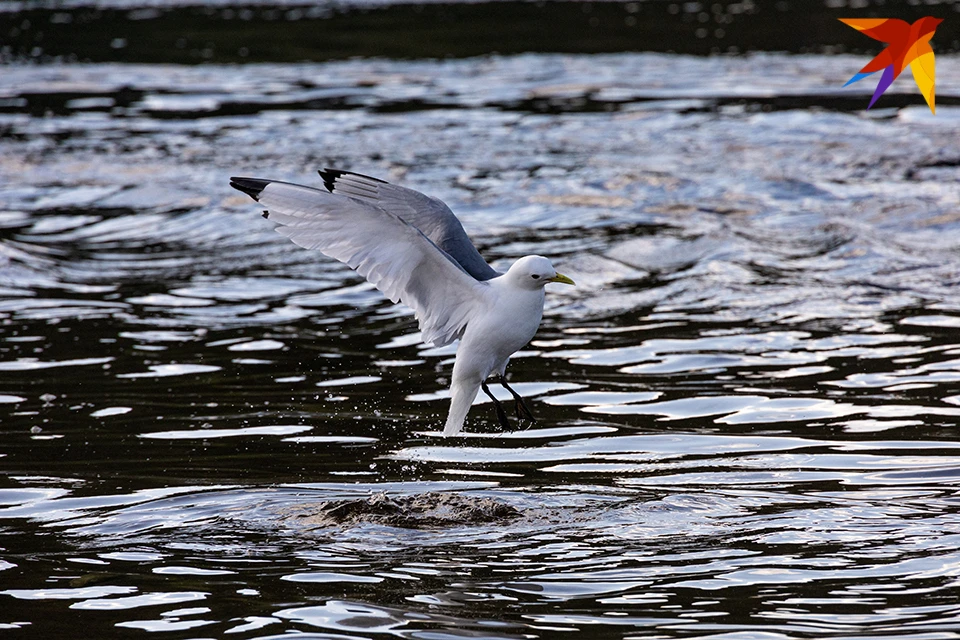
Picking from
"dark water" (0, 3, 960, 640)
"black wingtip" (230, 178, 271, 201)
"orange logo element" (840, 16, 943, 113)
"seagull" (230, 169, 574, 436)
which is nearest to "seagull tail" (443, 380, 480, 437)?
"seagull" (230, 169, 574, 436)

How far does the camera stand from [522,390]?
Answer: 31.4 feet

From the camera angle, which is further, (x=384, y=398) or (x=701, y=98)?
(x=701, y=98)

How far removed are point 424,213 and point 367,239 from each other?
542 millimetres

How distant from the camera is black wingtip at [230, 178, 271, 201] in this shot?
7.02 meters

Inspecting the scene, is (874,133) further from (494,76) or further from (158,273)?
(158,273)

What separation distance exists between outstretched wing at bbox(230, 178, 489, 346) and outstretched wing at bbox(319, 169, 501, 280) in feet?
0.76

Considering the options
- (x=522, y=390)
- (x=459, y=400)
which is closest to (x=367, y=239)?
(x=459, y=400)

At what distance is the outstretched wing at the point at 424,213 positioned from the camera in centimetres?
748

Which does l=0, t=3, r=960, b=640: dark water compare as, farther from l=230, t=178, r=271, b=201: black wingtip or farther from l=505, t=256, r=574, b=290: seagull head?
l=230, t=178, r=271, b=201: black wingtip

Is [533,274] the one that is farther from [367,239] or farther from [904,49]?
[904,49]

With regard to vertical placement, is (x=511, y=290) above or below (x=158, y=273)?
above

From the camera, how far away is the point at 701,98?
21.7 meters

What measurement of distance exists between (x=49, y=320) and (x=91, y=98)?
12.9 meters

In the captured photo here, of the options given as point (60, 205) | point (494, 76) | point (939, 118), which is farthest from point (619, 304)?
point (494, 76)
